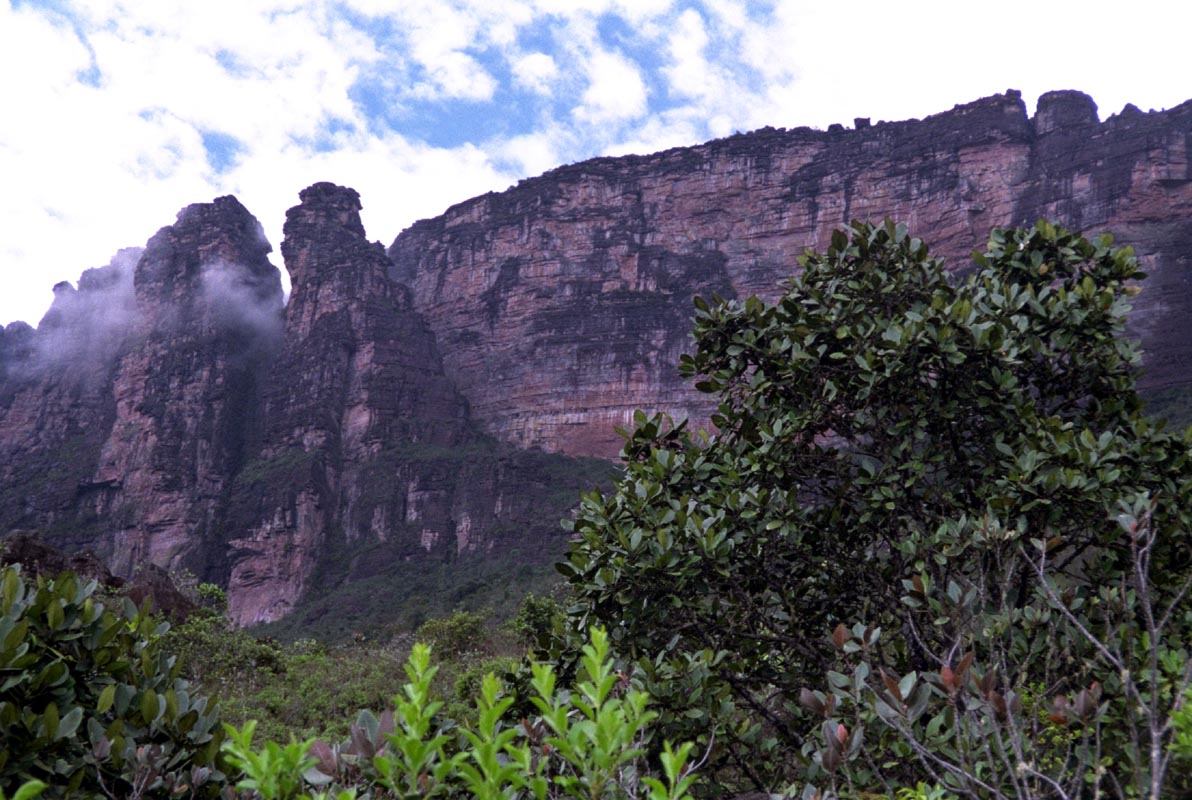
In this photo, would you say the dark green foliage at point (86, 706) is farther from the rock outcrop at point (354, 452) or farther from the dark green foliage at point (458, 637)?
the rock outcrop at point (354, 452)

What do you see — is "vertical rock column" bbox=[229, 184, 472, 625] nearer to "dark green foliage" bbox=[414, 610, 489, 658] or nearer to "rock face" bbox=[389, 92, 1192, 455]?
"rock face" bbox=[389, 92, 1192, 455]

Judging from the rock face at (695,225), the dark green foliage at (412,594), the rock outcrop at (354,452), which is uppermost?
the rock face at (695,225)

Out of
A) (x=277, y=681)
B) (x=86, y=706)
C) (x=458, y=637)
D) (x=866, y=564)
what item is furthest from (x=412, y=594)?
(x=86, y=706)

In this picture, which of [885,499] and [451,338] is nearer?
[885,499]

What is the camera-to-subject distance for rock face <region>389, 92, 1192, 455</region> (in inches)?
2495

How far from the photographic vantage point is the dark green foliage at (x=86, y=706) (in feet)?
8.33

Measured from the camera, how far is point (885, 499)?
15.8ft

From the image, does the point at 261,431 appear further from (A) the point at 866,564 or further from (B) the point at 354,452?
(A) the point at 866,564

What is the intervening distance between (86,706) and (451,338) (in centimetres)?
8453

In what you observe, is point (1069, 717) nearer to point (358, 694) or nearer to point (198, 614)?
point (358, 694)

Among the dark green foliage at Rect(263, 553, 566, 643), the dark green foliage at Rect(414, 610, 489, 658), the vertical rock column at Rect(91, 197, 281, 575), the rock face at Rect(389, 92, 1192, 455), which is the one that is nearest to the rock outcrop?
the dark green foliage at Rect(263, 553, 566, 643)

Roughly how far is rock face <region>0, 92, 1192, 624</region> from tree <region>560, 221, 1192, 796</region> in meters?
57.4

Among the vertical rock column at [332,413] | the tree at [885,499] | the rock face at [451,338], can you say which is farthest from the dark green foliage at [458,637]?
the vertical rock column at [332,413]

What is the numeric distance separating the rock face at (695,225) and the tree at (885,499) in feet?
210
